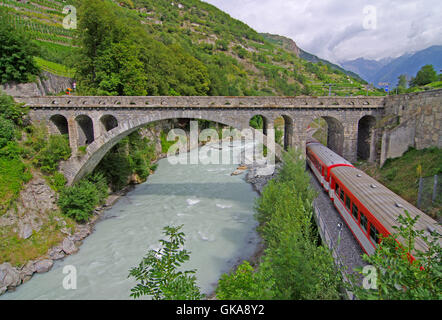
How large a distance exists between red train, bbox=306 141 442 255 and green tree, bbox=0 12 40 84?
822 inches

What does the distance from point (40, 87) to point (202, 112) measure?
1355 centimetres

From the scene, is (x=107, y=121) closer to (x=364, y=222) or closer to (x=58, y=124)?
(x=58, y=124)

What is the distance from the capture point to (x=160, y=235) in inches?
599

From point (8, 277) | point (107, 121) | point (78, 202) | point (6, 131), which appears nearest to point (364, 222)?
point (8, 277)

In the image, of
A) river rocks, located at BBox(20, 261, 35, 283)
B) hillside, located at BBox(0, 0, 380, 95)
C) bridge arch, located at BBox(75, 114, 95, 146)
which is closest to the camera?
river rocks, located at BBox(20, 261, 35, 283)

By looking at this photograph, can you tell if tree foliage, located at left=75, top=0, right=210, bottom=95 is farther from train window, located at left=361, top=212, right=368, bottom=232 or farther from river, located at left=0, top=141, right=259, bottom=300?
train window, located at left=361, top=212, right=368, bottom=232

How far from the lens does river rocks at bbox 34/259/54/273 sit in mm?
12195

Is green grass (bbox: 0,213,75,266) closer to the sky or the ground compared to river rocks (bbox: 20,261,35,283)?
closer to the sky

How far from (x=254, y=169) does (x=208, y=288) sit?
55.4 feet

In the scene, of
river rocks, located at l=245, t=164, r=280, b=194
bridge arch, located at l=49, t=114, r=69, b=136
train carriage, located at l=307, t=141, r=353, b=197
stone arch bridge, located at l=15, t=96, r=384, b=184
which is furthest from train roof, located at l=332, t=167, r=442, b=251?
bridge arch, located at l=49, t=114, r=69, b=136

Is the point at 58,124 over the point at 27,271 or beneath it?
over

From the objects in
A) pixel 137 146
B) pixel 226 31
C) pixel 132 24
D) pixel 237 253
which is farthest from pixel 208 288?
pixel 226 31

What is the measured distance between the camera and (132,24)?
32312 millimetres
